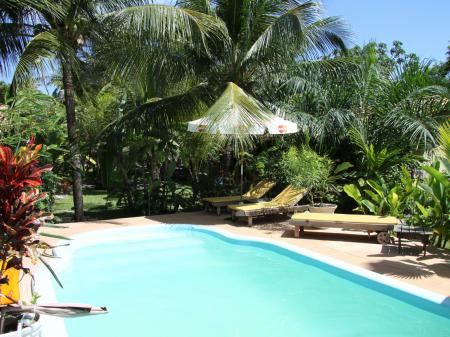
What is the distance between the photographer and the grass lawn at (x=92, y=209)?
40.5 feet

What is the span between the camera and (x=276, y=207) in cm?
1041

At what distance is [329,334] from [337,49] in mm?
9792

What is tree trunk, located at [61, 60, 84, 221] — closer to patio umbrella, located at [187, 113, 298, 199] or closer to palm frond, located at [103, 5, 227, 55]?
palm frond, located at [103, 5, 227, 55]

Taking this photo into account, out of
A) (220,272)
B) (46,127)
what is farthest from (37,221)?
(46,127)

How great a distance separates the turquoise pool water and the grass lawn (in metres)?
3.25

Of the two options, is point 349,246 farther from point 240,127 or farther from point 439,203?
point 240,127

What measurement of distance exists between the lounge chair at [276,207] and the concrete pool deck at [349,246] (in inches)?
12.9

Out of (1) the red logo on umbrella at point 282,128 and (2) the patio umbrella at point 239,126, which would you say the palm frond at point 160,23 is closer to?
(2) the patio umbrella at point 239,126

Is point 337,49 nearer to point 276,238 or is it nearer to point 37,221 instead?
point 276,238

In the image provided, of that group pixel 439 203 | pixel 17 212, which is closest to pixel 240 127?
pixel 439 203

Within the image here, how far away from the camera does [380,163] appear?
35.0 ft

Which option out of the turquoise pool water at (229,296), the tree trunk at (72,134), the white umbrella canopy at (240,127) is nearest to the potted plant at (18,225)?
the turquoise pool water at (229,296)

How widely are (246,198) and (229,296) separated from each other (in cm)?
522

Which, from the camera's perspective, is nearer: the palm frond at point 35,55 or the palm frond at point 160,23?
the palm frond at point 35,55
